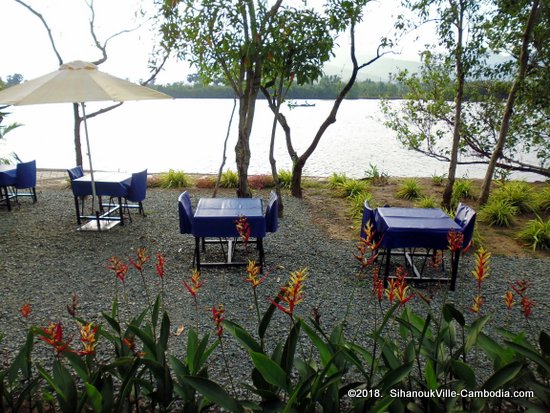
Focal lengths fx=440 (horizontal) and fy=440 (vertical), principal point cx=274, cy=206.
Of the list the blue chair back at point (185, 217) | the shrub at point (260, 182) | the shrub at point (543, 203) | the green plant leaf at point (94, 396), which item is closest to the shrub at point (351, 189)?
the shrub at point (260, 182)

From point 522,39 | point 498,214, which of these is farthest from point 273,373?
point 522,39

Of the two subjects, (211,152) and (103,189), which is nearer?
(103,189)

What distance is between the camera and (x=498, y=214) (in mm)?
6891

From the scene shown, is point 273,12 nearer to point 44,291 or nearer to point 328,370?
point 44,291

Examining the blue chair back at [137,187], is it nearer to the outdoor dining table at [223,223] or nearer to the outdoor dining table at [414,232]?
the outdoor dining table at [223,223]

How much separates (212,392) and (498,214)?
6.32 meters

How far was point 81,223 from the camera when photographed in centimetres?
668

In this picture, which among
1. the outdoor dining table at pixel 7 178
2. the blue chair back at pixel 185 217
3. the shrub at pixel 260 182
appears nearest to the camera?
the blue chair back at pixel 185 217

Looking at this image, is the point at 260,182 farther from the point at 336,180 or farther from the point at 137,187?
the point at 137,187

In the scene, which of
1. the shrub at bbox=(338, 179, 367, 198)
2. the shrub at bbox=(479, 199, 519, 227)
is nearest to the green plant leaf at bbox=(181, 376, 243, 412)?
the shrub at bbox=(479, 199, 519, 227)

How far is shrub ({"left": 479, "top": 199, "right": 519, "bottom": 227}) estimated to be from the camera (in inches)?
271

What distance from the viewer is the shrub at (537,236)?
233 inches

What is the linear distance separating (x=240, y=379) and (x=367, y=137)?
20271 millimetres

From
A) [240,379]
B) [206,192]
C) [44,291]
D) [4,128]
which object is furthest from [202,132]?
[240,379]
